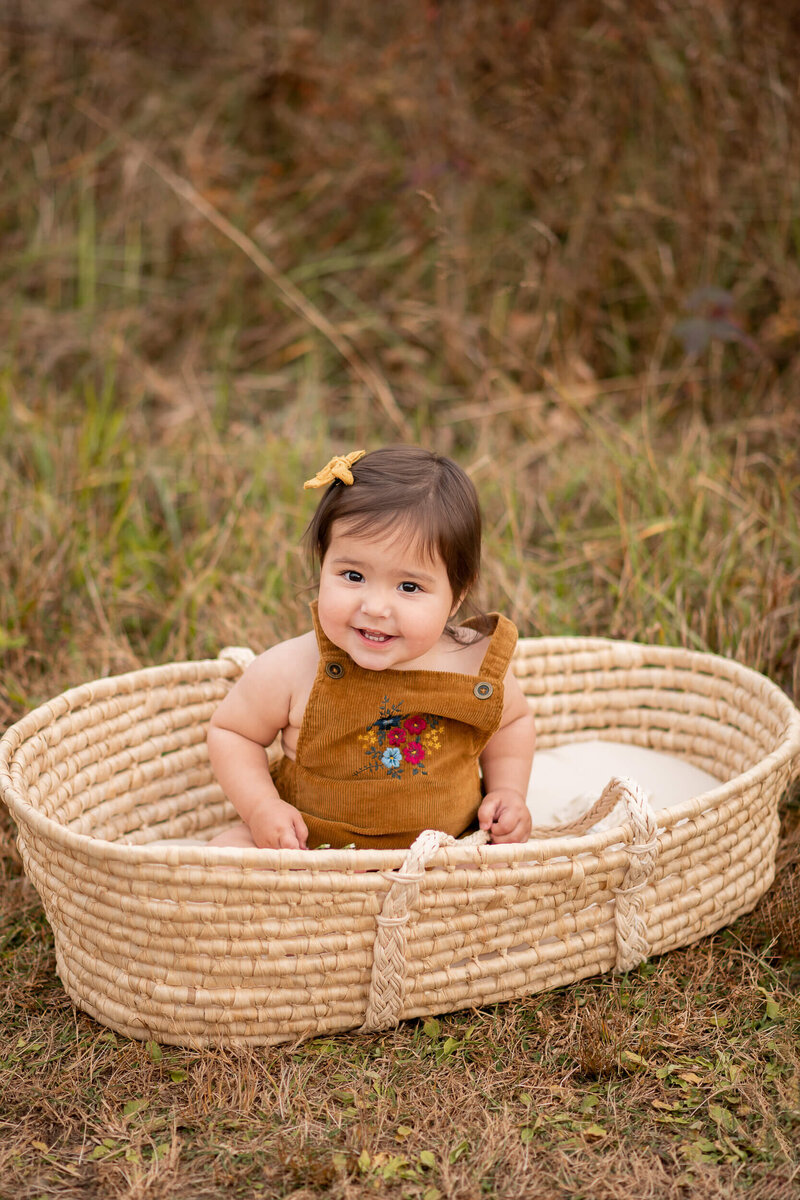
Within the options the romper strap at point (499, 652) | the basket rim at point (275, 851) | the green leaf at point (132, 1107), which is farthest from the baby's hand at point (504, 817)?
the green leaf at point (132, 1107)

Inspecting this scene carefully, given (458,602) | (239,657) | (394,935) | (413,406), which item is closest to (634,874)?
(394,935)

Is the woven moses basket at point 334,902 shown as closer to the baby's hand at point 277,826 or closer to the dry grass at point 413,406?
the dry grass at point 413,406

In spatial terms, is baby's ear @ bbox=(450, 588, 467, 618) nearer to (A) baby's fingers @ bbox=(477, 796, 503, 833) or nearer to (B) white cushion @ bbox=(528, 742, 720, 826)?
(A) baby's fingers @ bbox=(477, 796, 503, 833)

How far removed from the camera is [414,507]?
1836mm

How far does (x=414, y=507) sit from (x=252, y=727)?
19.9 inches

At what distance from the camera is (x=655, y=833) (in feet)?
5.89

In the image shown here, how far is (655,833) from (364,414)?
224 cm

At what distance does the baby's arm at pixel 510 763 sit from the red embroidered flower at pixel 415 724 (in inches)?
7.2

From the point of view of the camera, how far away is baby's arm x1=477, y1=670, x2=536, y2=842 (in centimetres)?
203

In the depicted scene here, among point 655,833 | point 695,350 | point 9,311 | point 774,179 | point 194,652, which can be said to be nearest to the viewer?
point 655,833

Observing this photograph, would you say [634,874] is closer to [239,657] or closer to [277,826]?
[277,826]

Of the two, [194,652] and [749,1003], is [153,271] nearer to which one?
[194,652]

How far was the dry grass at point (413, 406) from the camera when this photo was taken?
158 cm

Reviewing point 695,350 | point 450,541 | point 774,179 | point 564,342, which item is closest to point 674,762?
point 450,541
